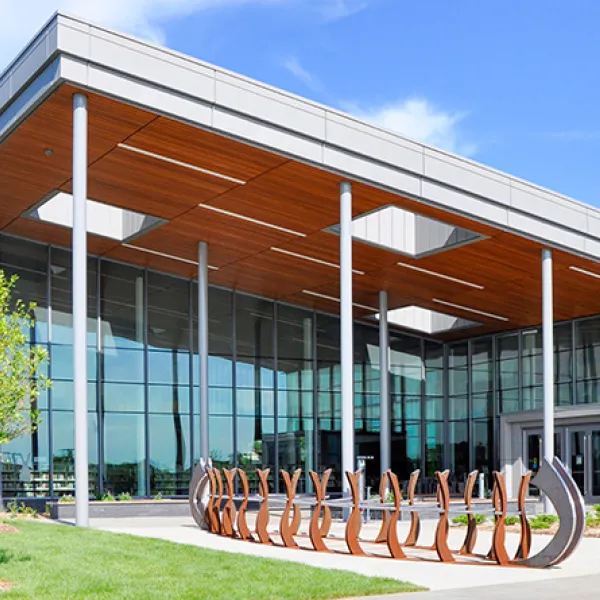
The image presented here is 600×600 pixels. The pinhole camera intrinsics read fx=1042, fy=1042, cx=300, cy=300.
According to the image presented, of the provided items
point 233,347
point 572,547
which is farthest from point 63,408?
point 572,547

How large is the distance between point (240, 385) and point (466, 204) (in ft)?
39.2

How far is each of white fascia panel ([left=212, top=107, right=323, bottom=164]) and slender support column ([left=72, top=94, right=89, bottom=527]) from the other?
238 cm

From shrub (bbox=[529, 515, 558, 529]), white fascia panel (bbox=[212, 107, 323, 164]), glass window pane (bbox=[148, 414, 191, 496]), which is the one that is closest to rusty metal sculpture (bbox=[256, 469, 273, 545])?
shrub (bbox=[529, 515, 558, 529])

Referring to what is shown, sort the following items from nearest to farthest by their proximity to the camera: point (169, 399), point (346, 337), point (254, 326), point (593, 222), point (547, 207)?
point (346, 337)
point (547, 207)
point (593, 222)
point (169, 399)
point (254, 326)

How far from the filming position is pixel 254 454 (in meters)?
31.3

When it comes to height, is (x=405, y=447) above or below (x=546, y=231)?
below

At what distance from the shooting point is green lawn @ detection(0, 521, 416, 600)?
1020cm

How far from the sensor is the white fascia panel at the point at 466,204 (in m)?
21.1

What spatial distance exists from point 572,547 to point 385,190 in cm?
961

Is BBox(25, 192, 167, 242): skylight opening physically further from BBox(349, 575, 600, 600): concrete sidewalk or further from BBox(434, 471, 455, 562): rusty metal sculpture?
BBox(349, 575, 600, 600): concrete sidewalk

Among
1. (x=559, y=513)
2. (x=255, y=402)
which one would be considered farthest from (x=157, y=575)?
(x=255, y=402)

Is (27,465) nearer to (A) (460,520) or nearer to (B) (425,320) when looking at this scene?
(A) (460,520)

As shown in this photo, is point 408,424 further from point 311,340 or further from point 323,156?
point 323,156

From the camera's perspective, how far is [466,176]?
70.9ft
